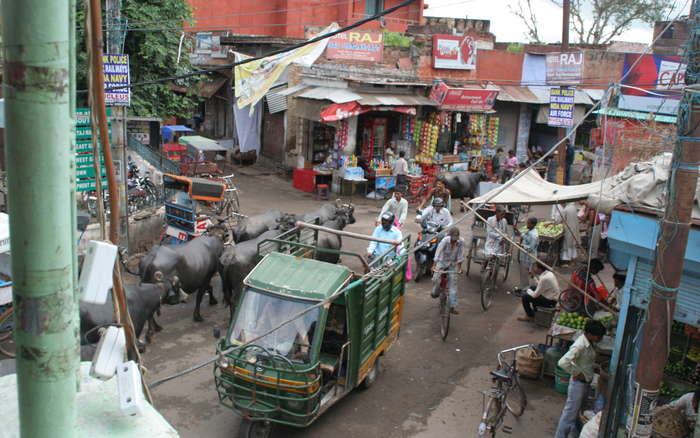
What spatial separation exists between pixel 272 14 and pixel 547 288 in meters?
22.8

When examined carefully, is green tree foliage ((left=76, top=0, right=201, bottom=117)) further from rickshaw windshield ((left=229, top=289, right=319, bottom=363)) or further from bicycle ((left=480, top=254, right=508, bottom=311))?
rickshaw windshield ((left=229, top=289, right=319, bottom=363))

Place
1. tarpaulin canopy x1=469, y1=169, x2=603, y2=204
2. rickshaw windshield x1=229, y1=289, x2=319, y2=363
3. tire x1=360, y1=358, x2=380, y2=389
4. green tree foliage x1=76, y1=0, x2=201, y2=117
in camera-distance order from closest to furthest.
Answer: rickshaw windshield x1=229, y1=289, x2=319, y2=363 → tire x1=360, y1=358, x2=380, y2=389 → tarpaulin canopy x1=469, y1=169, x2=603, y2=204 → green tree foliage x1=76, y1=0, x2=201, y2=117

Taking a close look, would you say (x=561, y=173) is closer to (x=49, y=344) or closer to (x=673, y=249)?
(x=673, y=249)

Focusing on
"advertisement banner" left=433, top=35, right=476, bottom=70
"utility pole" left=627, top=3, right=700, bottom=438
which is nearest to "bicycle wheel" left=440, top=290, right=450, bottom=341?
"utility pole" left=627, top=3, right=700, bottom=438

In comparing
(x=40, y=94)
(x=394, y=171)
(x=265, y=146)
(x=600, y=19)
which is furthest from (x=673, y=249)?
(x=600, y=19)

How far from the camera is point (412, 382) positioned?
9039 mm

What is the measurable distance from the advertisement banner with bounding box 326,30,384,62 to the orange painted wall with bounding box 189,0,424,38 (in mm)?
7952

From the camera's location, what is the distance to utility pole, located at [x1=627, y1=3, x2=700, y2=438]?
16.0ft

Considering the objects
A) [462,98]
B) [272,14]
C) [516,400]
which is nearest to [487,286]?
[516,400]

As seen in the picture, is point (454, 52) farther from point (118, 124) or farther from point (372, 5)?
point (118, 124)

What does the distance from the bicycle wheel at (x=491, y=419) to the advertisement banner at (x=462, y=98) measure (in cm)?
1589

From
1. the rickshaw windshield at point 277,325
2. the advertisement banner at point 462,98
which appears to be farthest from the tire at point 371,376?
the advertisement banner at point 462,98

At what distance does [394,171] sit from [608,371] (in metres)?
14.0

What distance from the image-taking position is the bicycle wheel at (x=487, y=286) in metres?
11.7
